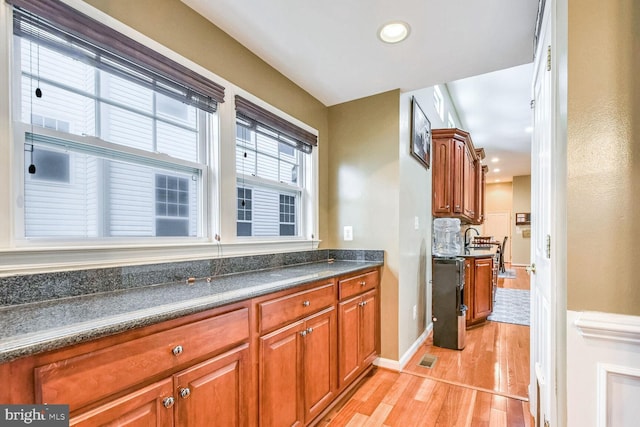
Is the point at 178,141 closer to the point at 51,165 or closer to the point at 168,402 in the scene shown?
the point at 51,165

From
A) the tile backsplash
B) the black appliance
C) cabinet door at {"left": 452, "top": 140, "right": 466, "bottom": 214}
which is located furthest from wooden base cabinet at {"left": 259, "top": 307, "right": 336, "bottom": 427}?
cabinet door at {"left": 452, "top": 140, "right": 466, "bottom": 214}

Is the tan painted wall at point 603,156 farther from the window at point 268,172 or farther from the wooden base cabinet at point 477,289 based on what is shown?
the wooden base cabinet at point 477,289

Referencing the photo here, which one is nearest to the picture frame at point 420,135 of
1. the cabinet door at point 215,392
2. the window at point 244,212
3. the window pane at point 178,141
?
the window at point 244,212

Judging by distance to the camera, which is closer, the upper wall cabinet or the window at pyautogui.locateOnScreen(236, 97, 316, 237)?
the window at pyautogui.locateOnScreen(236, 97, 316, 237)

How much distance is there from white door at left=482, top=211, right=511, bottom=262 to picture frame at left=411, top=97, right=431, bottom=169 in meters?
8.33

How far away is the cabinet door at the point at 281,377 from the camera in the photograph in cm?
139

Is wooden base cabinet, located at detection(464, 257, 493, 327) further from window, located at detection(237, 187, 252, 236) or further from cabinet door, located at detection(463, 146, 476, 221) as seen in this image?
window, located at detection(237, 187, 252, 236)

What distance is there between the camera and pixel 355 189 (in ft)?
9.10

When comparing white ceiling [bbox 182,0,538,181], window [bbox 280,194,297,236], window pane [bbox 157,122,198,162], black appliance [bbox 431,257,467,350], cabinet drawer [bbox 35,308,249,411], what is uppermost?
white ceiling [bbox 182,0,538,181]

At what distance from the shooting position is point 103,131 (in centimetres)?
138

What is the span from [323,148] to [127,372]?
2.36 meters

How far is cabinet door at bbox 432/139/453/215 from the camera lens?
3.66m

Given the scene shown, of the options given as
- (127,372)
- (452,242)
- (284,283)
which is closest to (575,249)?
(284,283)

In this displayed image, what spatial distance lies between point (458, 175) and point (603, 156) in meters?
2.89
